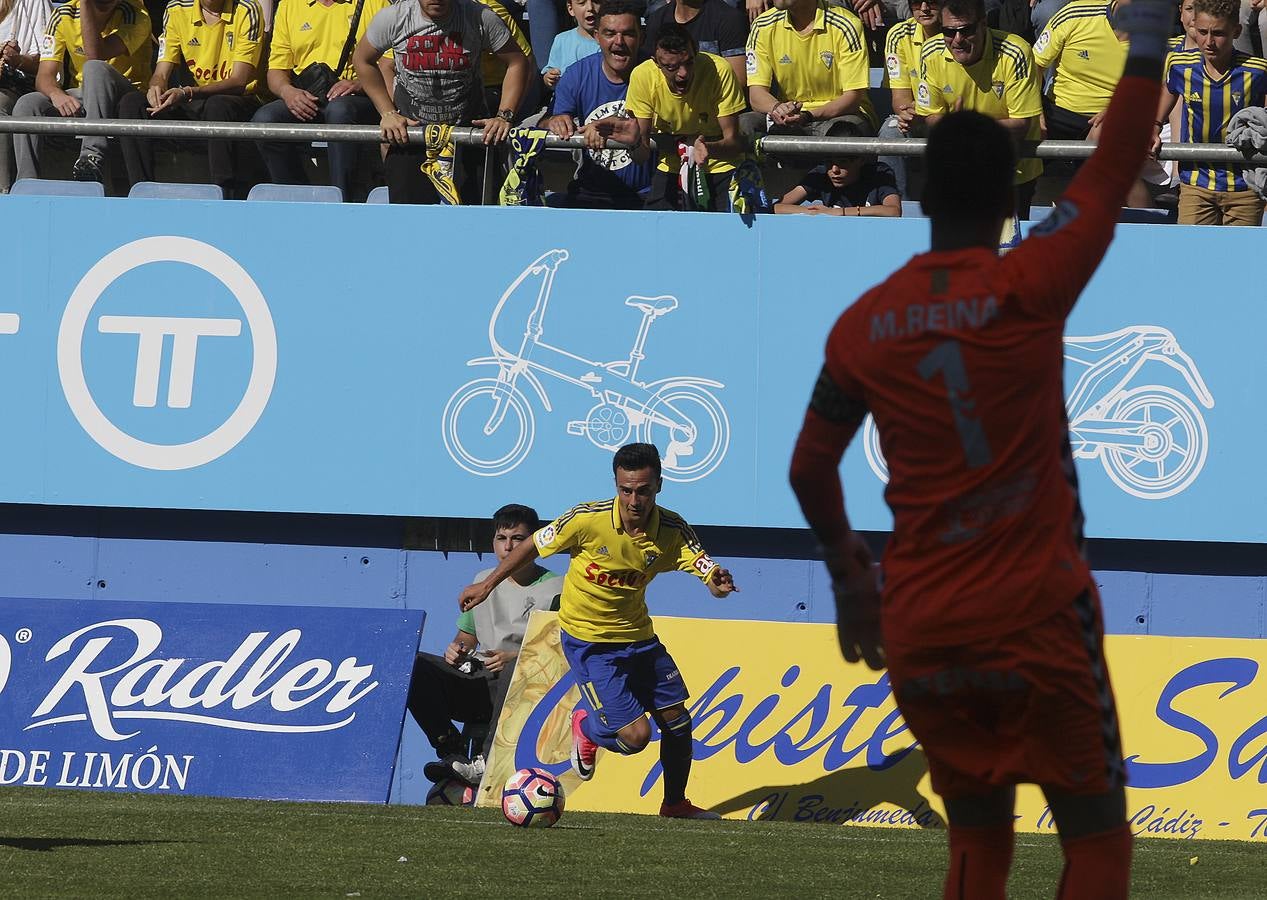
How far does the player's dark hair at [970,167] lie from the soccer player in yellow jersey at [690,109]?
7.52 metres

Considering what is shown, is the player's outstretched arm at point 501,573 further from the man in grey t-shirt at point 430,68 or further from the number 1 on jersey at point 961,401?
the number 1 on jersey at point 961,401

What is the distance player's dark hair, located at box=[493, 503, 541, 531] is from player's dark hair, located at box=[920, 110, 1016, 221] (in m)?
7.48

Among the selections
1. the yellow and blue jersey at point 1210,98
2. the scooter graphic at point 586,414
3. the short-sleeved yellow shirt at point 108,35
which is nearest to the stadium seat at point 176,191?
the short-sleeved yellow shirt at point 108,35

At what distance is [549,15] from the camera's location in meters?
13.2

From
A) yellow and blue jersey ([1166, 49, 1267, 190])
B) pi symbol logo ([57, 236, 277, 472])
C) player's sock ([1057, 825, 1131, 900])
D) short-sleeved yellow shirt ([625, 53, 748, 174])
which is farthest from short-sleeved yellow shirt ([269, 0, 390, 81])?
player's sock ([1057, 825, 1131, 900])

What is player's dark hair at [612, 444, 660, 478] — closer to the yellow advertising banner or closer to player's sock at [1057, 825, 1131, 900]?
the yellow advertising banner

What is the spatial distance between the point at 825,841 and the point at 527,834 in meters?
1.46

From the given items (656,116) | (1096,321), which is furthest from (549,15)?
(1096,321)

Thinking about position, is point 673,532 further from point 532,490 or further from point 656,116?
point 656,116

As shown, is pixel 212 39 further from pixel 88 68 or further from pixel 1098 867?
pixel 1098 867

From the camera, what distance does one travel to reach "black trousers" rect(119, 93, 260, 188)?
39.8 ft

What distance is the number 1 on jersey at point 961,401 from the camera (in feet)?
11.7

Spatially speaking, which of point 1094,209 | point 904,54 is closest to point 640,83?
point 904,54

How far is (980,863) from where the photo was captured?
150 inches
